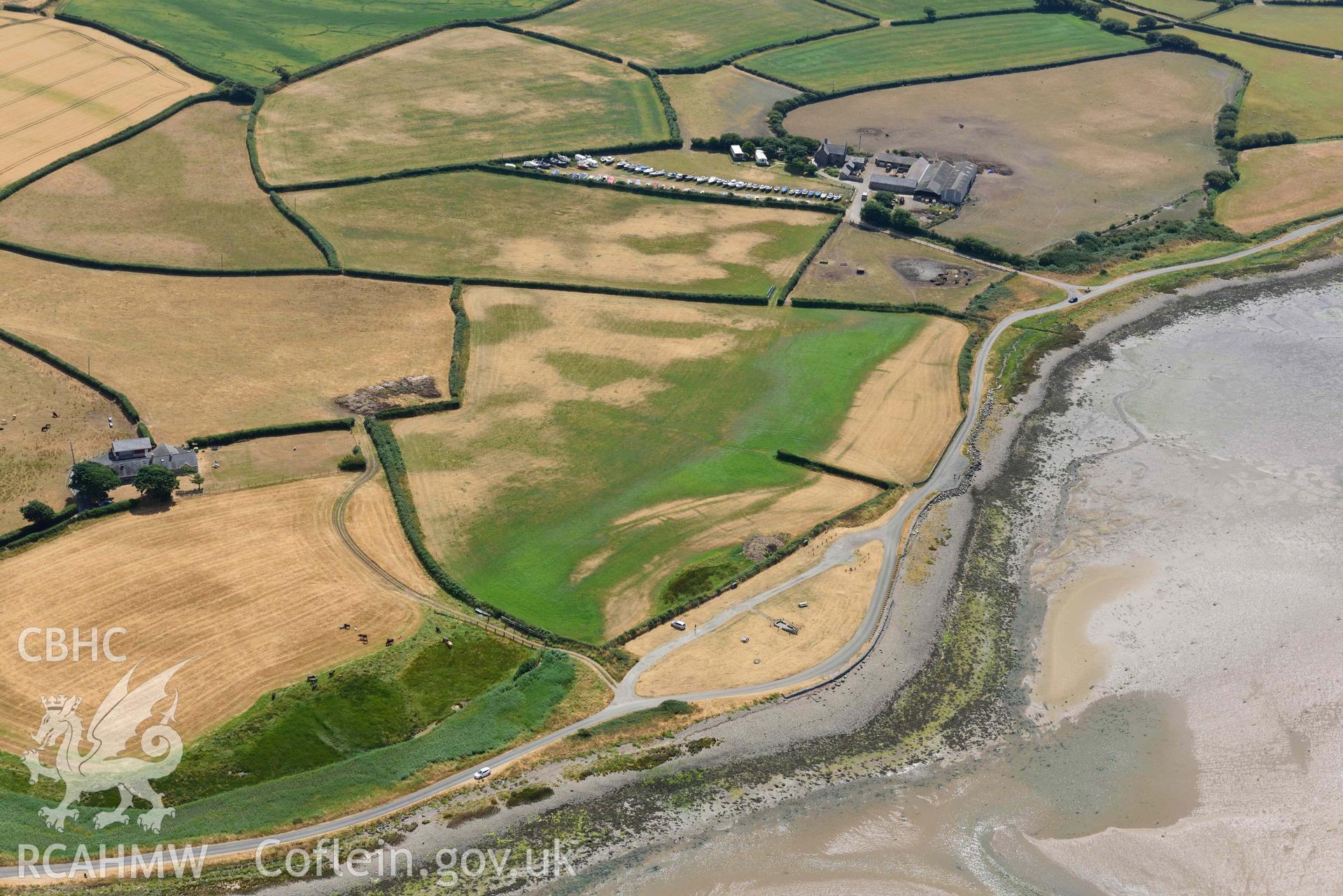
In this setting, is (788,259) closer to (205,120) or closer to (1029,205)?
(1029,205)

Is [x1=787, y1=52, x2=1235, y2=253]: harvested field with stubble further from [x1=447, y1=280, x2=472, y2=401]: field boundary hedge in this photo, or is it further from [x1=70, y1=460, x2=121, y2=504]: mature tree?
[x1=70, y1=460, x2=121, y2=504]: mature tree

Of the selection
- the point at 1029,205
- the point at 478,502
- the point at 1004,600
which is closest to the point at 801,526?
the point at 1004,600

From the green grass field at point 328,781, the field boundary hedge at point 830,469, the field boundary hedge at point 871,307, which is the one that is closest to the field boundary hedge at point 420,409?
the field boundary hedge at point 830,469

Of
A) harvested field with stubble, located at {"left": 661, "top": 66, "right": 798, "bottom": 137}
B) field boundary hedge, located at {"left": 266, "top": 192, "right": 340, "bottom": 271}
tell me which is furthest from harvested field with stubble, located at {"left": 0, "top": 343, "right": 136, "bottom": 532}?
harvested field with stubble, located at {"left": 661, "top": 66, "right": 798, "bottom": 137}

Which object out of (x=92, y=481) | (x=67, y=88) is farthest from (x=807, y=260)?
(x=67, y=88)

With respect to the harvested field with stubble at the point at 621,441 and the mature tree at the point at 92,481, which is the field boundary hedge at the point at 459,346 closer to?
the harvested field with stubble at the point at 621,441
